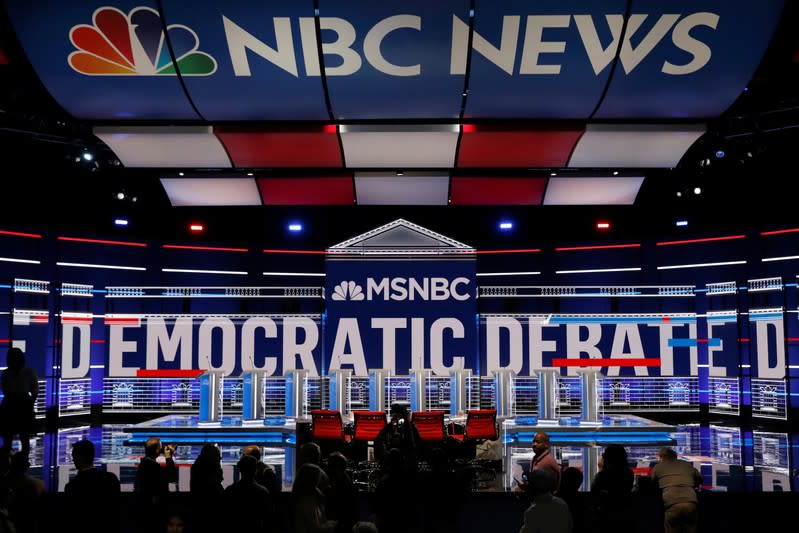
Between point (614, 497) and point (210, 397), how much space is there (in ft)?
31.3

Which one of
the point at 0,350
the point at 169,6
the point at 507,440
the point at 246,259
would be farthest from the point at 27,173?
the point at 169,6

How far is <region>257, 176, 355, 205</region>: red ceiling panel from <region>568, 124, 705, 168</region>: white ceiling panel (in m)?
2.10

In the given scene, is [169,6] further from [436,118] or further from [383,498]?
[383,498]

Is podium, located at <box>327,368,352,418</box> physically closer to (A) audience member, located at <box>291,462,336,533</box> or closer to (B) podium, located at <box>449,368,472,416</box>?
(B) podium, located at <box>449,368,472,416</box>

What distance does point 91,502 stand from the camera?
15.6ft

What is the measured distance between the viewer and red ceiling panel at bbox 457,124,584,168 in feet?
21.2

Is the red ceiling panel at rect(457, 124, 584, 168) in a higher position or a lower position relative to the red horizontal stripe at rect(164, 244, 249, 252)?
lower

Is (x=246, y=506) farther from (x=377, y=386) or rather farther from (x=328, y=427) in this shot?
(x=377, y=386)

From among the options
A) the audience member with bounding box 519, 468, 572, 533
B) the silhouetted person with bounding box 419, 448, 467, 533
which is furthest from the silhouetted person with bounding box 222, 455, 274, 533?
the audience member with bounding box 519, 468, 572, 533

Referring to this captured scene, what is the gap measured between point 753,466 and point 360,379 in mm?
7135

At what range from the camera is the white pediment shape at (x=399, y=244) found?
577 inches

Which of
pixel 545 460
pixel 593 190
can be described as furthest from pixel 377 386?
pixel 545 460

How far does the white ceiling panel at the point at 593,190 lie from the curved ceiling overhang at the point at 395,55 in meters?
1.25

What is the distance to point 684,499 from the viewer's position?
20.9ft
